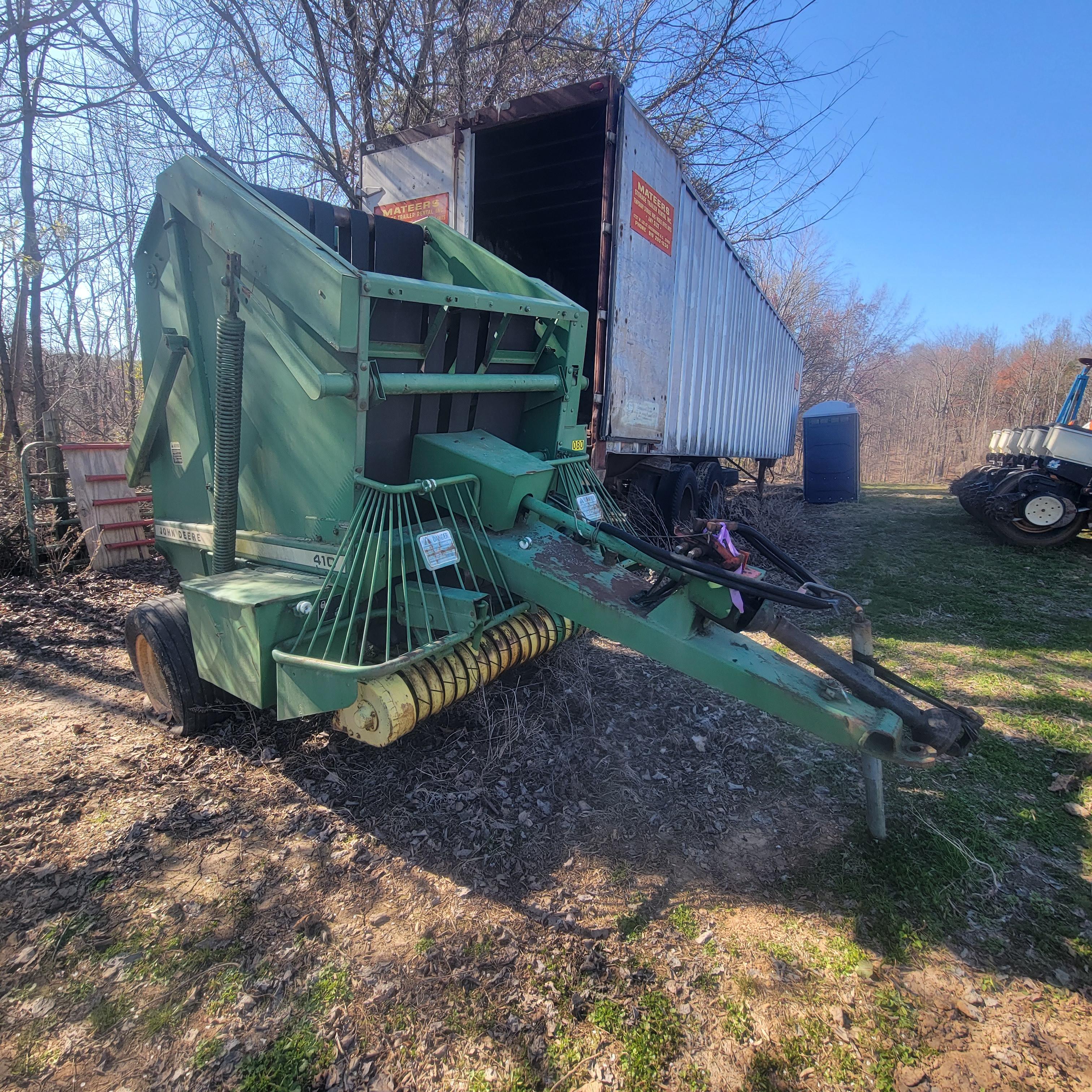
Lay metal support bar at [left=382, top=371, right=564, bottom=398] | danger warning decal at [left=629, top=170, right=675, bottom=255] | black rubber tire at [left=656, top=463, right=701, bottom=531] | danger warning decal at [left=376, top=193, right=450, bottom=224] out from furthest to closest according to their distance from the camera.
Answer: black rubber tire at [left=656, top=463, right=701, bottom=531] → danger warning decal at [left=376, top=193, right=450, bottom=224] → danger warning decal at [left=629, top=170, right=675, bottom=255] → metal support bar at [left=382, top=371, right=564, bottom=398]

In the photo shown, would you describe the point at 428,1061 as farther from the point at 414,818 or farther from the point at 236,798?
the point at 236,798

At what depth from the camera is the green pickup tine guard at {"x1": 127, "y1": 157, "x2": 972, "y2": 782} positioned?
7.34 feet

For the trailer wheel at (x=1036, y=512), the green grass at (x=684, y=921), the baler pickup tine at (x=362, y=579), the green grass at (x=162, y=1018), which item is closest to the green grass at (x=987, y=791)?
the green grass at (x=684, y=921)

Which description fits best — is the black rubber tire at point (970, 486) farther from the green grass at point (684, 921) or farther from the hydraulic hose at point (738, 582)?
the green grass at point (684, 921)

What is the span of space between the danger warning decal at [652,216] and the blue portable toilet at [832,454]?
826cm

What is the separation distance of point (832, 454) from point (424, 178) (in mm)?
9841

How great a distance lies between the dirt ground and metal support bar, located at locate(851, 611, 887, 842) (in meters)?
0.10

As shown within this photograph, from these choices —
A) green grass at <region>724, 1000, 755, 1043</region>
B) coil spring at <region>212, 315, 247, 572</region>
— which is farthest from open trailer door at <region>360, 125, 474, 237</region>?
green grass at <region>724, 1000, 755, 1043</region>

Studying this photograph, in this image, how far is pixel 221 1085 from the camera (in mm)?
1542

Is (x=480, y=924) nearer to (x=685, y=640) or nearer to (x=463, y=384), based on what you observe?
(x=685, y=640)

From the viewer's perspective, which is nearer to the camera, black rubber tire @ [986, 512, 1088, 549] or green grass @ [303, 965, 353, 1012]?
green grass @ [303, 965, 353, 1012]

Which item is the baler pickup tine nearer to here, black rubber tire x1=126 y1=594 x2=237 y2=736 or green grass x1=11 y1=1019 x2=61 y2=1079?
black rubber tire x1=126 y1=594 x2=237 y2=736

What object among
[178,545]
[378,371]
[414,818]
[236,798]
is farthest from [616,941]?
[178,545]

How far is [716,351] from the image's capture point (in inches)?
281
